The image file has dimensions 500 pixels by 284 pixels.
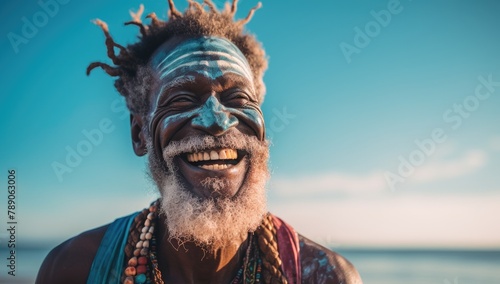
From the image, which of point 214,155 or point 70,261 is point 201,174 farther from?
point 70,261

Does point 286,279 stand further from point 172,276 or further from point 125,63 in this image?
point 125,63

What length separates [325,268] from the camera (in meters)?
3.04

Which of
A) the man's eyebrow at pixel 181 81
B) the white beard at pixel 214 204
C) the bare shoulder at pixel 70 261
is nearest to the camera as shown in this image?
the white beard at pixel 214 204

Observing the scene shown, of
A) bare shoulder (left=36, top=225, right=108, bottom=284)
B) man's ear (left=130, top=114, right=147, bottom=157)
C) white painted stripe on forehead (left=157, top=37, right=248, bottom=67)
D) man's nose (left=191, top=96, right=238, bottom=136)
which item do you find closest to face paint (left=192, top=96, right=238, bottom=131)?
man's nose (left=191, top=96, right=238, bottom=136)

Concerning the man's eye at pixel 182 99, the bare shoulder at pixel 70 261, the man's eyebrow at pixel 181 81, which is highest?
the man's eyebrow at pixel 181 81

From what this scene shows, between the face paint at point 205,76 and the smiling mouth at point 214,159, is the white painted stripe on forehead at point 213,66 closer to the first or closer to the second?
the face paint at point 205,76

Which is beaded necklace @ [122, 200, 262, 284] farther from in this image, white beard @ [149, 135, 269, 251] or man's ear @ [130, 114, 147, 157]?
man's ear @ [130, 114, 147, 157]

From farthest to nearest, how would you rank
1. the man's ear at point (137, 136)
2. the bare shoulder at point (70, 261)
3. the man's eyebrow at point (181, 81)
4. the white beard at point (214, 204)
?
the man's ear at point (137, 136) → the bare shoulder at point (70, 261) → the man's eyebrow at point (181, 81) → the white beard at point (214, 204)

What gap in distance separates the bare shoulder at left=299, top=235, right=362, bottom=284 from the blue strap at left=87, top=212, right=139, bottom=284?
4.11 ft

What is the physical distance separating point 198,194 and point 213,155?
0.26 meters

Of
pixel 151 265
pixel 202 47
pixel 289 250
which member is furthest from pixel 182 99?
pixel 289 250

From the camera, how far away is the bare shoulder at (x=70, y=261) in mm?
3102

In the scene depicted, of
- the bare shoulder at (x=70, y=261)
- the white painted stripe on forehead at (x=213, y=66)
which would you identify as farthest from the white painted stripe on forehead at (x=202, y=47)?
the bare shoulder at (x=70, y=261)

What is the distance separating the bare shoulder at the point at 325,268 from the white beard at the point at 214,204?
429 mm
